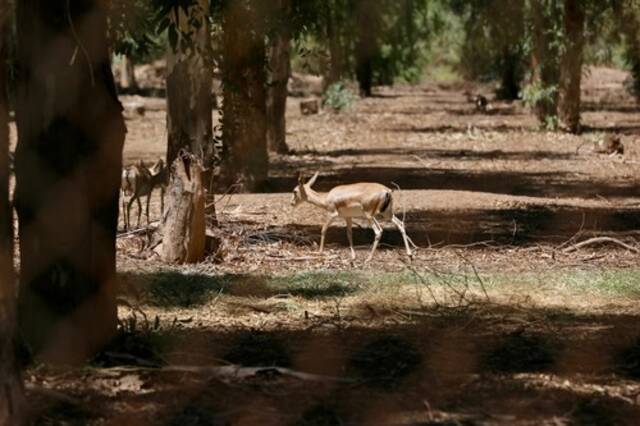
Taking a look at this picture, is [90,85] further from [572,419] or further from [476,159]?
[476,159]

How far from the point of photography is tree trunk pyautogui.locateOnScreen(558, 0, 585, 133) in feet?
91.6

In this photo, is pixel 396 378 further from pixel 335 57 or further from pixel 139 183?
pixel 335 57

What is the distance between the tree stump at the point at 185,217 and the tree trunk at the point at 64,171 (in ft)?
12.6

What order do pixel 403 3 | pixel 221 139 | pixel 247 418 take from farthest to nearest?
1. pixel 403 3
2. pixel 221 139
3. pixel 247 418

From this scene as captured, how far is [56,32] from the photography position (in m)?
6.80

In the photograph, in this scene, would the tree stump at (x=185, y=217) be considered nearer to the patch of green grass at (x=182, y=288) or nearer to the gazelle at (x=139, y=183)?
the patch of green grass at (x=182, y=288)

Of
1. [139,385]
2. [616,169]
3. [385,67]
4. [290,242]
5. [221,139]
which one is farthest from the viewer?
[385,67]

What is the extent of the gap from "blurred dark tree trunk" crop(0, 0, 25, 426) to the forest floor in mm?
417

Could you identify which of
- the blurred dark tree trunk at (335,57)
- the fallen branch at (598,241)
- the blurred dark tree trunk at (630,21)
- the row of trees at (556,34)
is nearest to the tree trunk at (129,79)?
the blurred dark tree trunk at (335,57)

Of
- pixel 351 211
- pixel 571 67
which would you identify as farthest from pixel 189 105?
pixel 571 67

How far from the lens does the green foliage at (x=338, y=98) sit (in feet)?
130

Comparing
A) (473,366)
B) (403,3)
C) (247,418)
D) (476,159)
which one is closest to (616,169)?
(476,159)

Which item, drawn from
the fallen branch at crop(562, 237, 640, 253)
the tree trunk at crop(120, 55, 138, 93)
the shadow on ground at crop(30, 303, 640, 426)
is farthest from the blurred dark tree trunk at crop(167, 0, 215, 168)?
the tree trunk at crop(120, 55, 138, 93)

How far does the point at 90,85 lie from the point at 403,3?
21.4 meters
